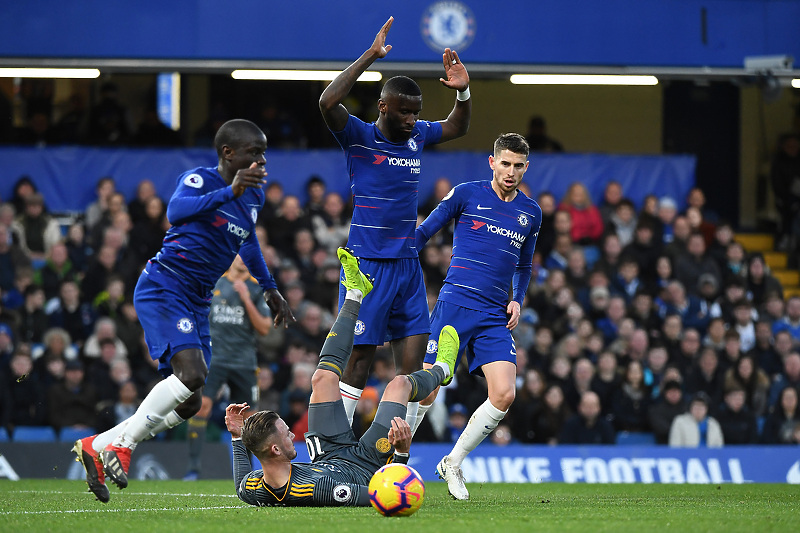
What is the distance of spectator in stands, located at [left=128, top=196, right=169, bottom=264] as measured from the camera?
14188 mm

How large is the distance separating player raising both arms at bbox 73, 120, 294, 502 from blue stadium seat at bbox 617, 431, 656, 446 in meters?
7.45

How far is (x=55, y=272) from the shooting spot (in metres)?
14.1

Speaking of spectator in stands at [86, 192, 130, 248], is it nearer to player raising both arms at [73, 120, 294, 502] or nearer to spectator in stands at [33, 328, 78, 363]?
spectator in stands at [33, 328, 78, 363]

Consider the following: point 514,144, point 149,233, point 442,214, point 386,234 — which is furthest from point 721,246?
point 386,234

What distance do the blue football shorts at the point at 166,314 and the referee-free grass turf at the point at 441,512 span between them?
1010mm

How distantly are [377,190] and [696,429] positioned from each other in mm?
7184

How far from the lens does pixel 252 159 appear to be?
23.3ft

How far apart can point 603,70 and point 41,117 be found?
809 centimetres

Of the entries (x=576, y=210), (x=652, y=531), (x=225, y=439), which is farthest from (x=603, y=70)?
(x=652, y=531)

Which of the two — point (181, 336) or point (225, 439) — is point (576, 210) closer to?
point (225, 439)

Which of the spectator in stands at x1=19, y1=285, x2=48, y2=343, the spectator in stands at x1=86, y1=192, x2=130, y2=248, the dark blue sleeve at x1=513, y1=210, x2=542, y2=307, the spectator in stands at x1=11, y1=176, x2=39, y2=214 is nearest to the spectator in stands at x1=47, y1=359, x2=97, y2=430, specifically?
the spectator in stands at x1=19, y1=285, x2=48, y2=343

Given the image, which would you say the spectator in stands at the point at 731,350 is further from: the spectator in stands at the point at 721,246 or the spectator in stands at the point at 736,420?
the spectator in stands at the point at 721,246

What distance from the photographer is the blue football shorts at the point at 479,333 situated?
8.23 m

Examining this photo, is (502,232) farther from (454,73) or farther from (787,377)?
(787,377)
